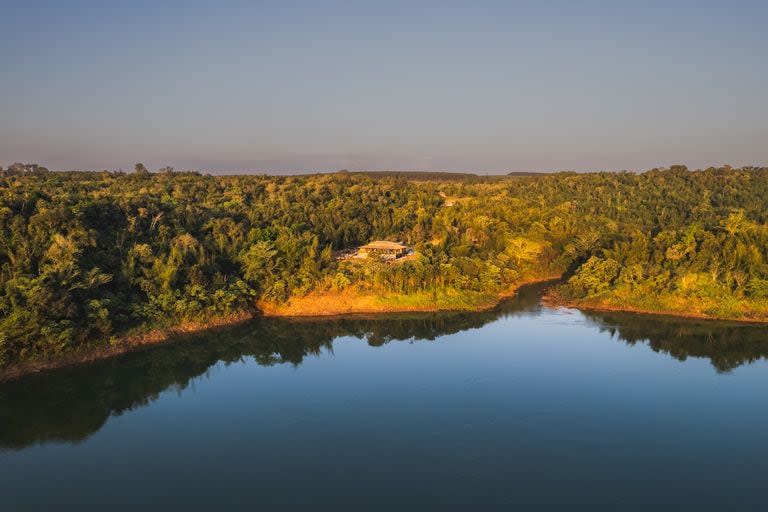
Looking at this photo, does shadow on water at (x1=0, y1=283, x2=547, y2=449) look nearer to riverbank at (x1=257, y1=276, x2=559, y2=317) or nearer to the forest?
riverbank at (x1=257, y1=276, x2=559, y2=317)

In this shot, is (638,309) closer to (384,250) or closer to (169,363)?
(384,250)

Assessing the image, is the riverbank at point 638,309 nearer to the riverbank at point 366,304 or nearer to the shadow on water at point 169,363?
the shadow on water at point 169,363

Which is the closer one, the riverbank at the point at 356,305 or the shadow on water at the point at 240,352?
the shadow on water at the point at 240,352

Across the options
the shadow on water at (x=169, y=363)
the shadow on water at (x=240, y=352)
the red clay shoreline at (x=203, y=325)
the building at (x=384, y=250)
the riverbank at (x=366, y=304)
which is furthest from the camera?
the building at (x=384, y=250)

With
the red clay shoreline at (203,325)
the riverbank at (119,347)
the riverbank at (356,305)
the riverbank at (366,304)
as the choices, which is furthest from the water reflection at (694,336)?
the riverbank at (119,347)

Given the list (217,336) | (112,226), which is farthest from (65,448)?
(112,226)
